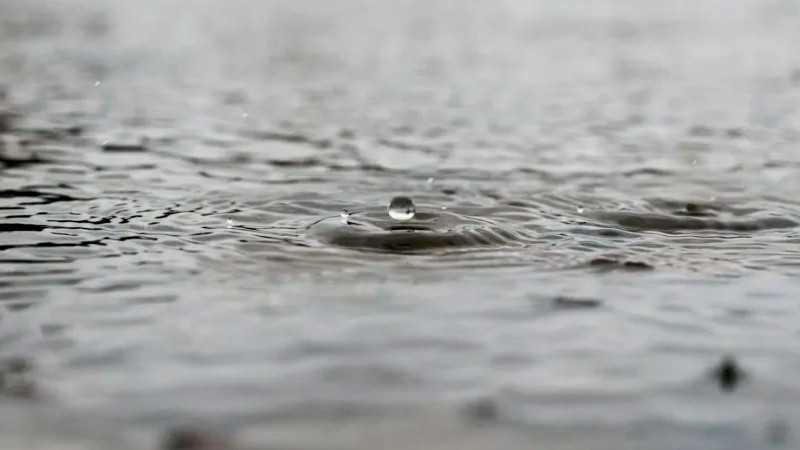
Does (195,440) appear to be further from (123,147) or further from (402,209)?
(123,147)

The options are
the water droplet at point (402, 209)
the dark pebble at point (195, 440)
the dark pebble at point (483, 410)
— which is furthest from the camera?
the water droplet at point (402, 209)

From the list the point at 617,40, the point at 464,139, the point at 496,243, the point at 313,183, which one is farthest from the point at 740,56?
the point at 496,243

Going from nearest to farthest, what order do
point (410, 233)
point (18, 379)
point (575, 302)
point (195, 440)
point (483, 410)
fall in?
point (195, 440) < point (483, 410) < point (18, 379) < point (575, 302) < point (410, 233)

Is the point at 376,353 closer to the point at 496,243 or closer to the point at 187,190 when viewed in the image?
the point at 496,243

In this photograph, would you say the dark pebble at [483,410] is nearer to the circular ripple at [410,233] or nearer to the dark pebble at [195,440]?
the dark pebble at [195,440]

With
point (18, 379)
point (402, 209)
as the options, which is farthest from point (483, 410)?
point (402, 209)

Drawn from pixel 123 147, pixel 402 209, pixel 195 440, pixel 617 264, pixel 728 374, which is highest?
pixel 123 147

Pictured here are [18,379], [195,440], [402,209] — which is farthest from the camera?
[402,209]

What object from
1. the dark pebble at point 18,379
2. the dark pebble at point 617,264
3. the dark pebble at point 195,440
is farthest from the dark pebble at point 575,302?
the dark pebble at point 18,379
